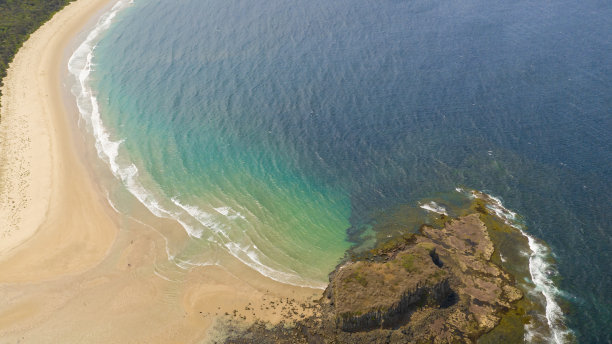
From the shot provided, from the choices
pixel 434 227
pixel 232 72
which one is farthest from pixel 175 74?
pixel 434 227

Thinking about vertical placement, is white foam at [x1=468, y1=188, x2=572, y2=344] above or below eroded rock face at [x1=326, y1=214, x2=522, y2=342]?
below

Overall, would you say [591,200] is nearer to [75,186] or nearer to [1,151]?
[75,186]

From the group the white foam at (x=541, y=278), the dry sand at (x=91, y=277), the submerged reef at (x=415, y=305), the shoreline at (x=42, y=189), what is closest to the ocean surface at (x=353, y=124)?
the white foam at (x=541, y=278)

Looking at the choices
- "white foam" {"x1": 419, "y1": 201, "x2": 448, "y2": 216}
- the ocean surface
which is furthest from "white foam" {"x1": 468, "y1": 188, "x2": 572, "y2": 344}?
"white foam" {"x1": 419, "y1": 201, "x2": 448, "y2": 216}

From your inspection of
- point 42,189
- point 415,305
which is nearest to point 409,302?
point 415,305

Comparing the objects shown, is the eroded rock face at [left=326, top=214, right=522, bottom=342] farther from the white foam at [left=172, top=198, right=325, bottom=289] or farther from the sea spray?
→ the sea spray

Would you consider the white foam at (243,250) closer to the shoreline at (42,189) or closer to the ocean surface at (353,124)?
the ocean surface at (353,124)
